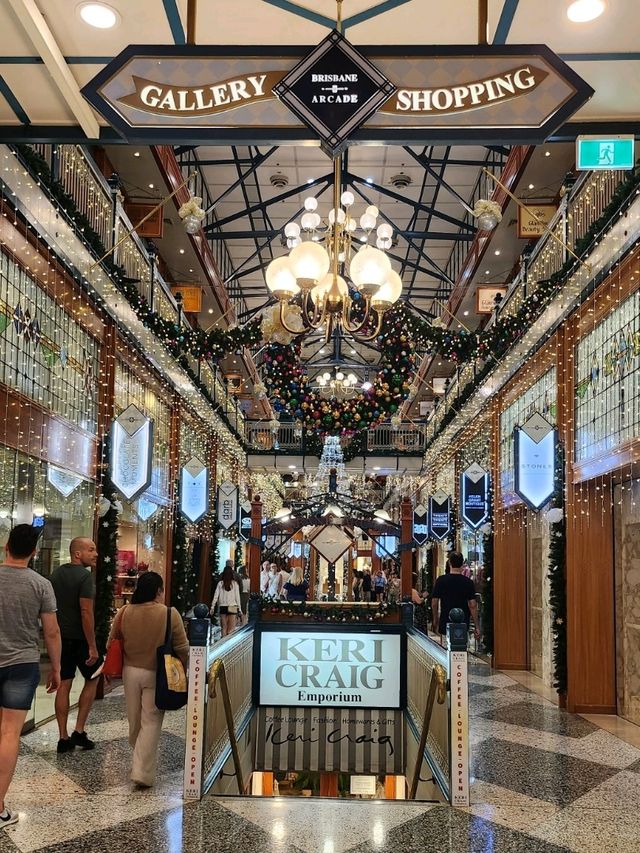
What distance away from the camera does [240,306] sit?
25.1m

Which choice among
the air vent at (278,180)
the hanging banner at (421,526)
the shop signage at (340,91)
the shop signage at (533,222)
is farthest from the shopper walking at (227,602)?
the shop signage at (340,91)

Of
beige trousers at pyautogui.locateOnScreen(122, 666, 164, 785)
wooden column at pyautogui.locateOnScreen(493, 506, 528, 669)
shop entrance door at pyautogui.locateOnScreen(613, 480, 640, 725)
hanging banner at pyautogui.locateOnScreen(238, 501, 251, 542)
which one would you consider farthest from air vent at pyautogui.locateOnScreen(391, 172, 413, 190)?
beige trousers at pyautogui.locateOnScreen(122, 666, 164, 785)

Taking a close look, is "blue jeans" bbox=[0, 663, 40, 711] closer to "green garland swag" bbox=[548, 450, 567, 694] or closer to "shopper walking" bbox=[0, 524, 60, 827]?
"shopper walking" bbox=[0, 524, 60, 827]

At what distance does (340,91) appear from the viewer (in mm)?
4102

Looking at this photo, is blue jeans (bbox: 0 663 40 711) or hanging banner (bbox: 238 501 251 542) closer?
blue jeans (bbox: 0 663 40 711)

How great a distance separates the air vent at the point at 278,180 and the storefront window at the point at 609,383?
8917 millimetres

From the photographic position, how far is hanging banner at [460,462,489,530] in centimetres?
1378

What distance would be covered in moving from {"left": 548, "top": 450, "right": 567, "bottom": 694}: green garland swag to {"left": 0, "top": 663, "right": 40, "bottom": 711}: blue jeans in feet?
19.9

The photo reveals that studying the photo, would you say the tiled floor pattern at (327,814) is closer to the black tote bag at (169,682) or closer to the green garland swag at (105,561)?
the black tote bag at (169,682)

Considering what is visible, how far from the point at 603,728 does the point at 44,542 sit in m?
5.44

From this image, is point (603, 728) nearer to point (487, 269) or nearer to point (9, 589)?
point (9, 589)

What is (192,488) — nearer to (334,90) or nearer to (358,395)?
(358,395)

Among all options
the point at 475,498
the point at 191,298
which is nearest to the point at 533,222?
the point at 475,498

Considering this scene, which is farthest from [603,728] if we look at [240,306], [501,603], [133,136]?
[240,306]
